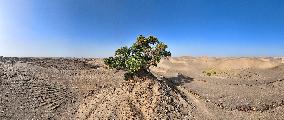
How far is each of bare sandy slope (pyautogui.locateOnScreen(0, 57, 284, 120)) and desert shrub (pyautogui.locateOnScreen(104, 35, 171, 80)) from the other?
129 cm

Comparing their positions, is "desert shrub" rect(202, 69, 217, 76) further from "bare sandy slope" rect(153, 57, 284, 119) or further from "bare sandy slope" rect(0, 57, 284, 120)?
"bare sandy slope" rect(0, 57, 284, 120)

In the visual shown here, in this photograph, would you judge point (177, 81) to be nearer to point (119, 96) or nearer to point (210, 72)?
point (119, 96)

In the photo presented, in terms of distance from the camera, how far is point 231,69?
66.8 meters

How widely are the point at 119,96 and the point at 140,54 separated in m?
5.52

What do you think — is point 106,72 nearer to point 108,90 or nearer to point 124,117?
point 108,90

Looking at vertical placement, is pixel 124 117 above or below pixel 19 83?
below

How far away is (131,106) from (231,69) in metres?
32.2

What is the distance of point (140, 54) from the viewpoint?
142 feet

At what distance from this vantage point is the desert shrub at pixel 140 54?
42.6m

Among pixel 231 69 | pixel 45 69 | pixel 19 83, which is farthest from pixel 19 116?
pixel 231 69

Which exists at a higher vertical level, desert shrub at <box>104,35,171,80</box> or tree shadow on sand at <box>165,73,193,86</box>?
desert shrub at <box>104,35,171,80</box>

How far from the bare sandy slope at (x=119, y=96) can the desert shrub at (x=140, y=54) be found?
1.29 meters

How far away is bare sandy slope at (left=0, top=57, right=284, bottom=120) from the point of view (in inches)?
1478

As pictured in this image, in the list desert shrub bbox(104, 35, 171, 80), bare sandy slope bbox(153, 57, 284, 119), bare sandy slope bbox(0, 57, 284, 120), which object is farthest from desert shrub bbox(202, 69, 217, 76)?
desert shrub bbox(104, 35, 171, 80)
